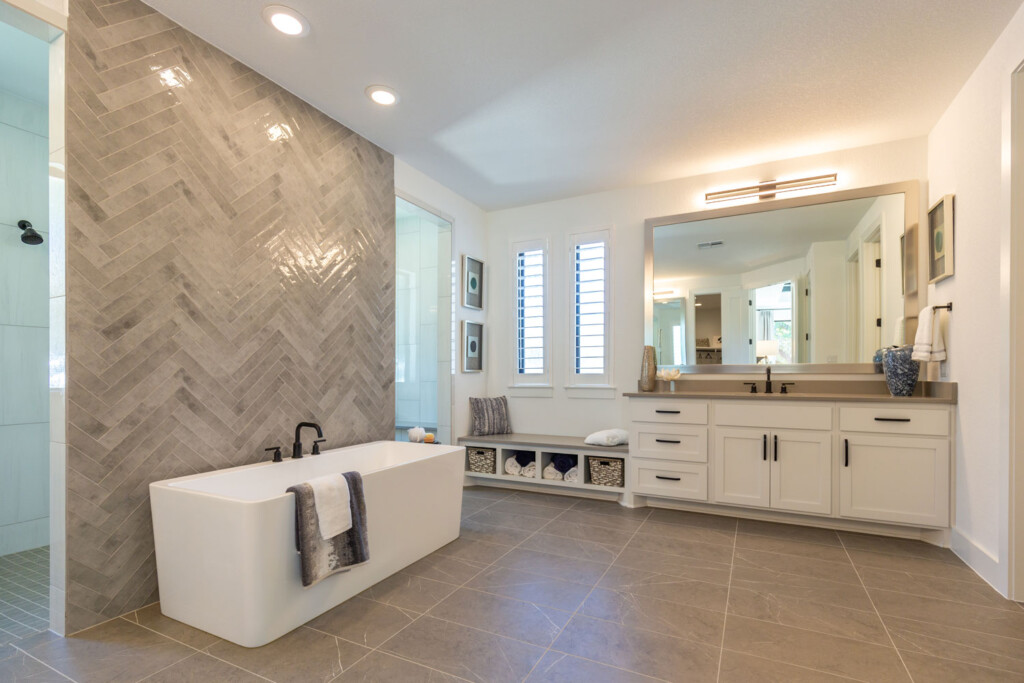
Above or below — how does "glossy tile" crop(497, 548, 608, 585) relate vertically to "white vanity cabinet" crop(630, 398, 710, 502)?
below

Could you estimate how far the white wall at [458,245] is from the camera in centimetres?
411

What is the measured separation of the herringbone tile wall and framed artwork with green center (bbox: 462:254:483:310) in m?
1.47

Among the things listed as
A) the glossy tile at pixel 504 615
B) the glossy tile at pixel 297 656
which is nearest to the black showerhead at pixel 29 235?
the glossy tile at pixel 297 656

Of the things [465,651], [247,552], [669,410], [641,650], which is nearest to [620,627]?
[641,650]

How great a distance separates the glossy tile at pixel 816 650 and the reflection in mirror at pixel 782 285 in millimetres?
2237

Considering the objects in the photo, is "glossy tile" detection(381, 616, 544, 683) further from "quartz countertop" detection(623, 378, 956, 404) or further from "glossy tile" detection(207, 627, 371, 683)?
"quartz countertop" detection(623, 378, 956, 404)

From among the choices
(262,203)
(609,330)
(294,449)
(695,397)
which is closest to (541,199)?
(609,330)

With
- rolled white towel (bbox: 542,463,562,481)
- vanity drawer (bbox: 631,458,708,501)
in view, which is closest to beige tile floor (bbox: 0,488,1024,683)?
vanity drawer (bbox: 631,458,708,501)

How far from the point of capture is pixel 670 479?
369cm

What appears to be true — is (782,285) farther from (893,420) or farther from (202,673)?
(202,673)

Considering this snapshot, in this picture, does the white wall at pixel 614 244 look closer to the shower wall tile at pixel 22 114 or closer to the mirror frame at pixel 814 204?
the mirror frame at pixel 814 204

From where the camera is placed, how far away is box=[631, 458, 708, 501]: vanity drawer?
11.8ft

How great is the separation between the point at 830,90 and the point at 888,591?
261cm

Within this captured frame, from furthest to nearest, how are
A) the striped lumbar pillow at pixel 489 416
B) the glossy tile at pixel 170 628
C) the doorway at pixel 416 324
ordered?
the doorway at pixel 416 324 → the striped lumbar pillow at pixel 489 416 → the glossy tile at pixel 170 628
